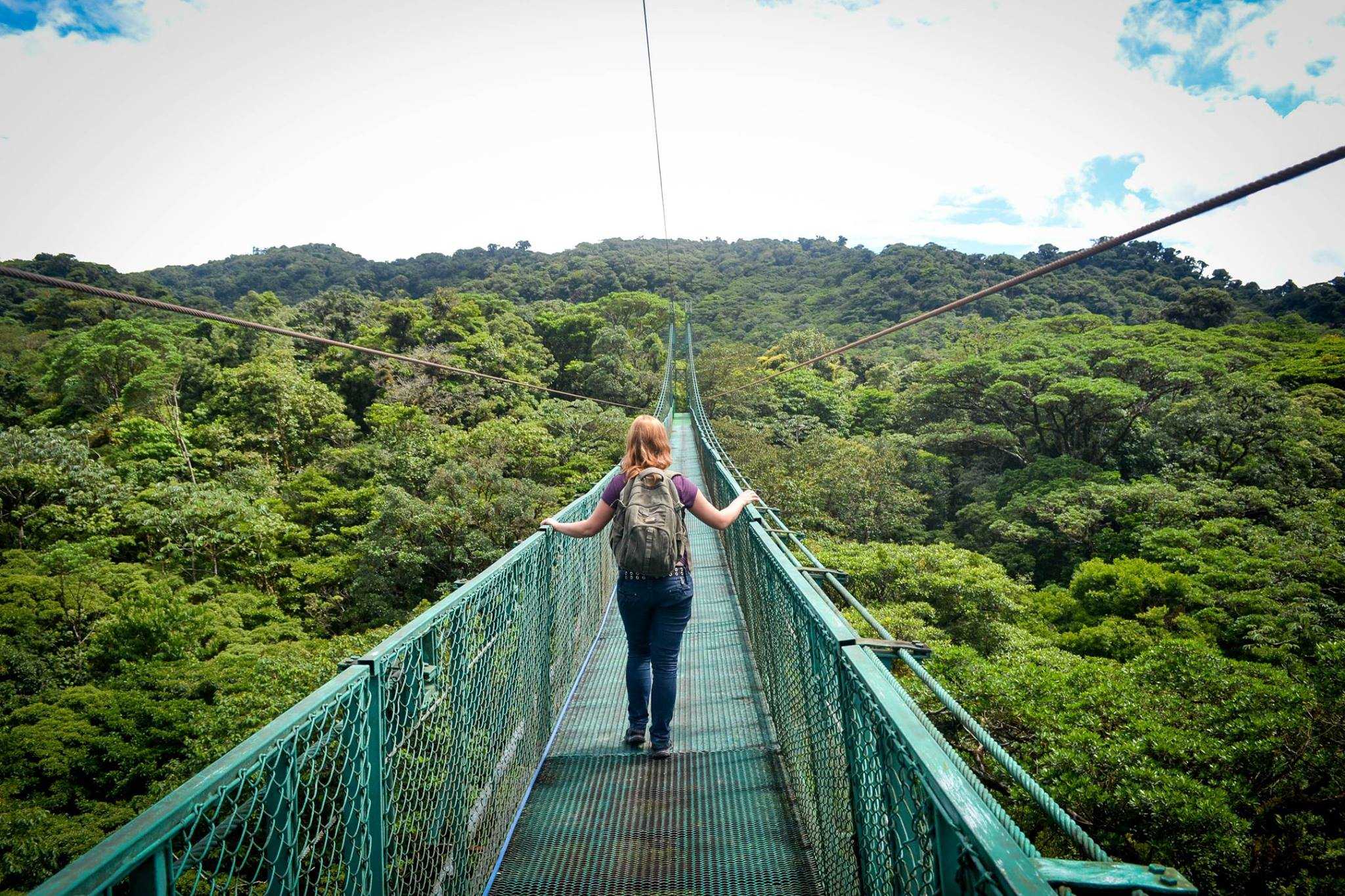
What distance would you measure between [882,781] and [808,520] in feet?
40.5

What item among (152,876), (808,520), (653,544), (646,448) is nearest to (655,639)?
(653,544)

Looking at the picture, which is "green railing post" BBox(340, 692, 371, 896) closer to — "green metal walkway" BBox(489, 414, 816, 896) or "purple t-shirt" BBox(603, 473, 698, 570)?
"green metal walkway" BBox(489, 414, 816, 896)

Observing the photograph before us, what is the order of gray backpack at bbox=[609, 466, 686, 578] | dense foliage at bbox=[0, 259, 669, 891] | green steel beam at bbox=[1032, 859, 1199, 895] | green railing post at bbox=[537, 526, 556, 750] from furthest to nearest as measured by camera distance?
1. dense foliage at bbox=[0, 259, 669, 891]
2. green railing post at bbox=[537, 526, 556, 750]
3. gray backpack at bbox=[609, 466, 686, 578]
4. green steel beam at bbox=[1032, 859, 1199, 895]

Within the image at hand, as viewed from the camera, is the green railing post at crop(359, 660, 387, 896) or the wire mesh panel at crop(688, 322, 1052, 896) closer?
the wire mesh panel at crop(688, 322, 1052, 896)

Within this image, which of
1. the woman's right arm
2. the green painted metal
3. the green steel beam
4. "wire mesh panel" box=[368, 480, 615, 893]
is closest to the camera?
the green steel beam

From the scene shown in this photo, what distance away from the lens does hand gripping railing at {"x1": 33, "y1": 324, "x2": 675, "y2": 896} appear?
30.0 inches

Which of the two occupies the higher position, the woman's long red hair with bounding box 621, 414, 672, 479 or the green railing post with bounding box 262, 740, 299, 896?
the woman's long red hair with bounding box 621, 414, 672, 479

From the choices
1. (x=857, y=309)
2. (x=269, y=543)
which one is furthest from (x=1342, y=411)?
(x=857, y=309)

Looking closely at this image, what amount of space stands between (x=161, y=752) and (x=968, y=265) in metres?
47.5

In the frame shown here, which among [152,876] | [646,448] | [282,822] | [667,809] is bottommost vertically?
[667,809]

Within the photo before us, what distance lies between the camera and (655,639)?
2053 millimetres

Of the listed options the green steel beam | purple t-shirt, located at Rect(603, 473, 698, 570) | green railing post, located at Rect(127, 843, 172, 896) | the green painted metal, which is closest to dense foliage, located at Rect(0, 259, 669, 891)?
the green painted metal

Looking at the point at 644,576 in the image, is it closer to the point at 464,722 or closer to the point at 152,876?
the point at 464,722

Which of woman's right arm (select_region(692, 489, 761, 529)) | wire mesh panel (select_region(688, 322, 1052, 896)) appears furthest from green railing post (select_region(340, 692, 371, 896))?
Result: woman's right arm (select_region(692, 489, 761, 529))
